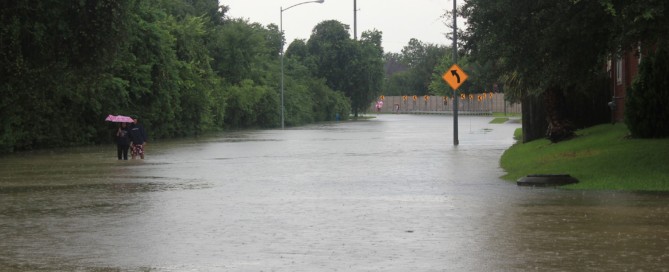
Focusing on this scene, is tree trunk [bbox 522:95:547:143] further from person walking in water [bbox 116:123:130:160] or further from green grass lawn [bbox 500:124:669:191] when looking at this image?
person walking in water [bbox 116:123:130:160]

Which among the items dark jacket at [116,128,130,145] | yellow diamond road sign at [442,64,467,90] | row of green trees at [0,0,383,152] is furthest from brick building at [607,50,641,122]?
row of green trees at [0,0,383,152]

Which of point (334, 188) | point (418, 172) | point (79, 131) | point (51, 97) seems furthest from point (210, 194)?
point (79, 131)

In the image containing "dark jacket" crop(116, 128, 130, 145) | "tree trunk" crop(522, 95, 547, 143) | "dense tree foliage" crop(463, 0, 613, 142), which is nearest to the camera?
"dense tree foliage" crop(463, 0, 613, 142)

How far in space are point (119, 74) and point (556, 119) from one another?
21.9 metres

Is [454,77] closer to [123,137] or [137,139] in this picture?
[137,139]

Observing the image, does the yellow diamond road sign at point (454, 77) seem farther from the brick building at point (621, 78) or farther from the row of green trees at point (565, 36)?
the row of green trees at point (565, 36)

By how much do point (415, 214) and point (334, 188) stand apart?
502cm

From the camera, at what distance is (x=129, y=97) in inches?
1838

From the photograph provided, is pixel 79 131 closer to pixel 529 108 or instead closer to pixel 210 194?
pixel 529 108

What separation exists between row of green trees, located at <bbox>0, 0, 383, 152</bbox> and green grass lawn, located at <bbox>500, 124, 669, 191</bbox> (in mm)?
16077

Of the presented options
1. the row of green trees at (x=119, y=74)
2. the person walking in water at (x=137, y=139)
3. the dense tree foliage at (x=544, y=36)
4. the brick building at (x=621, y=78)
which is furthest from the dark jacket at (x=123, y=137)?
the brick building at (x=621, y=78)

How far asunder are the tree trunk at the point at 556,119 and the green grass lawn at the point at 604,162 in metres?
1.27

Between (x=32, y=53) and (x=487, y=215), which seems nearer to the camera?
(x=487, y=215)

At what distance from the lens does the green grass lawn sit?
1941cm
